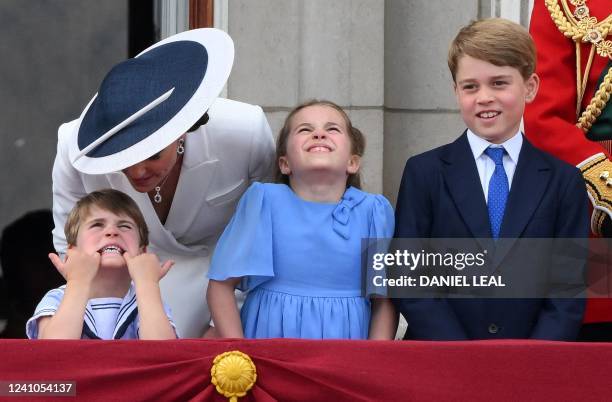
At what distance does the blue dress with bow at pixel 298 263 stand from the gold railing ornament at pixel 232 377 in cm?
44

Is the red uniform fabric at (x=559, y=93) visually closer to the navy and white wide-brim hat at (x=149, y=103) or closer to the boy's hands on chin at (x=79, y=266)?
the navy and white wide-brim hat at (x=149, y=103)

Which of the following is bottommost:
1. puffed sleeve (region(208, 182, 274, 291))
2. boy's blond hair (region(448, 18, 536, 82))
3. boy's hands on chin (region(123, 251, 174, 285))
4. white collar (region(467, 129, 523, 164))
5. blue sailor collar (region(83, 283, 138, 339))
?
blue sailor collar (region(83, 283, 138, 339))

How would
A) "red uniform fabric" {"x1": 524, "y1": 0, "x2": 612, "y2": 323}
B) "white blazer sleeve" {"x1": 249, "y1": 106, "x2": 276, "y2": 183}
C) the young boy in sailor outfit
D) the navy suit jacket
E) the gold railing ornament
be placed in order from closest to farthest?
the gold railing ornament
the young boy in sailor outfit
the navy suit jacket
"red uniform fabric" {"x1": 524, "y1": 0, "x2": 612, "y2": 323}
"white blazer sleeve" {"x1": 249, "y1": 106, "x2": 276, "y2": 183}

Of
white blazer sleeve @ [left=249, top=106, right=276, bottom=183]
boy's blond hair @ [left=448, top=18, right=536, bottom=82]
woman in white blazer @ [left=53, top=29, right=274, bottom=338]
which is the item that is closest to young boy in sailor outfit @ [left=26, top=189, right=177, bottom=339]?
woman in white blazer @ [left=53, top=29, right=274, bottom=338]

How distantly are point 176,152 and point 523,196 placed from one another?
905mm

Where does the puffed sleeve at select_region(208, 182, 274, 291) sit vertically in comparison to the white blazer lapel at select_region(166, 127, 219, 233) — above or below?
below

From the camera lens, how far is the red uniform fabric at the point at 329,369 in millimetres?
3086

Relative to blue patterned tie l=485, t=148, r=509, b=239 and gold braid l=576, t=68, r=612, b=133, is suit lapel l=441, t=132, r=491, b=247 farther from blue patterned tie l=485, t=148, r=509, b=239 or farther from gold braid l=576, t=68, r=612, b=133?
gold braid l=576, t=68, r=612, b=133

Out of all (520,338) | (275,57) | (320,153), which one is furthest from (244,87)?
(520,338)

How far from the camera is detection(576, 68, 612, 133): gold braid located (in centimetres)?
379

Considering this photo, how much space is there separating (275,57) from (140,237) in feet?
6.58

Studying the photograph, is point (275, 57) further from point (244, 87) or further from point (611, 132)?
point (611, 132)

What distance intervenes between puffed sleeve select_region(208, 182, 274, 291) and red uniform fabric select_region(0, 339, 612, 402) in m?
0.44

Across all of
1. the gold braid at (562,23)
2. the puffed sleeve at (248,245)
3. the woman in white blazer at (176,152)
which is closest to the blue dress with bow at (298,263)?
the puffed sleeve at (248,245)
